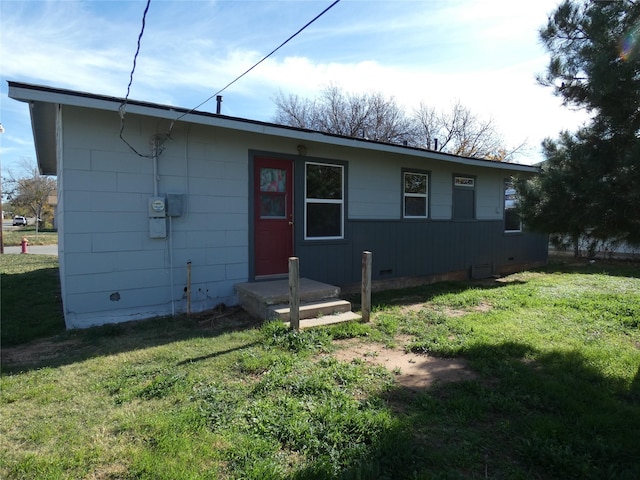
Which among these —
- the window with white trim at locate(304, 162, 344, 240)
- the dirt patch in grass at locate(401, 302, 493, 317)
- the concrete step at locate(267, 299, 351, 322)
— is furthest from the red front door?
the dirt patch in grass at locate(401, 302, 493, 317)

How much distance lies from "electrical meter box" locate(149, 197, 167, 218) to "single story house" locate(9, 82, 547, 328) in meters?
0.01

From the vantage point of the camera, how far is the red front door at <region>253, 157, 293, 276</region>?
20.8ft

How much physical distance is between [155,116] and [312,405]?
410cm

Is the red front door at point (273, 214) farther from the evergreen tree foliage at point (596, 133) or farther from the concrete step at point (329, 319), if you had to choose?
the evergreen tree foliage at point (596, 133)

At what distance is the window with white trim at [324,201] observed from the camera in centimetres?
679

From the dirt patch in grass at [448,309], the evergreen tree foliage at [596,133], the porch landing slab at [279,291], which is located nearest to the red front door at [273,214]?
the porch landing slab at [279,291]

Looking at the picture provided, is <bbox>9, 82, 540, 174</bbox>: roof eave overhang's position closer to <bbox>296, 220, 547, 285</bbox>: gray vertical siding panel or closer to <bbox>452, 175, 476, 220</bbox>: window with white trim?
<bbox>452, 175, 476, 220</bbox>: window with white trim

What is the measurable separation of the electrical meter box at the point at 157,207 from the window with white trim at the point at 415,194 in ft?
16.1

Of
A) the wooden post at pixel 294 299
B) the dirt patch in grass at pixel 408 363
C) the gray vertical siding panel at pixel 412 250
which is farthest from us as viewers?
the gray vertical siding panel at pixel 412 250

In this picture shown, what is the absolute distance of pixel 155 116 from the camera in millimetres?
4938

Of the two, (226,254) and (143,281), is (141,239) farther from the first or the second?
(226,254)

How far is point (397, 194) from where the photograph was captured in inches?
315

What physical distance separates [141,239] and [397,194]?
5020mm

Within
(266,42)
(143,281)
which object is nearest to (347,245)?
(143,281)
